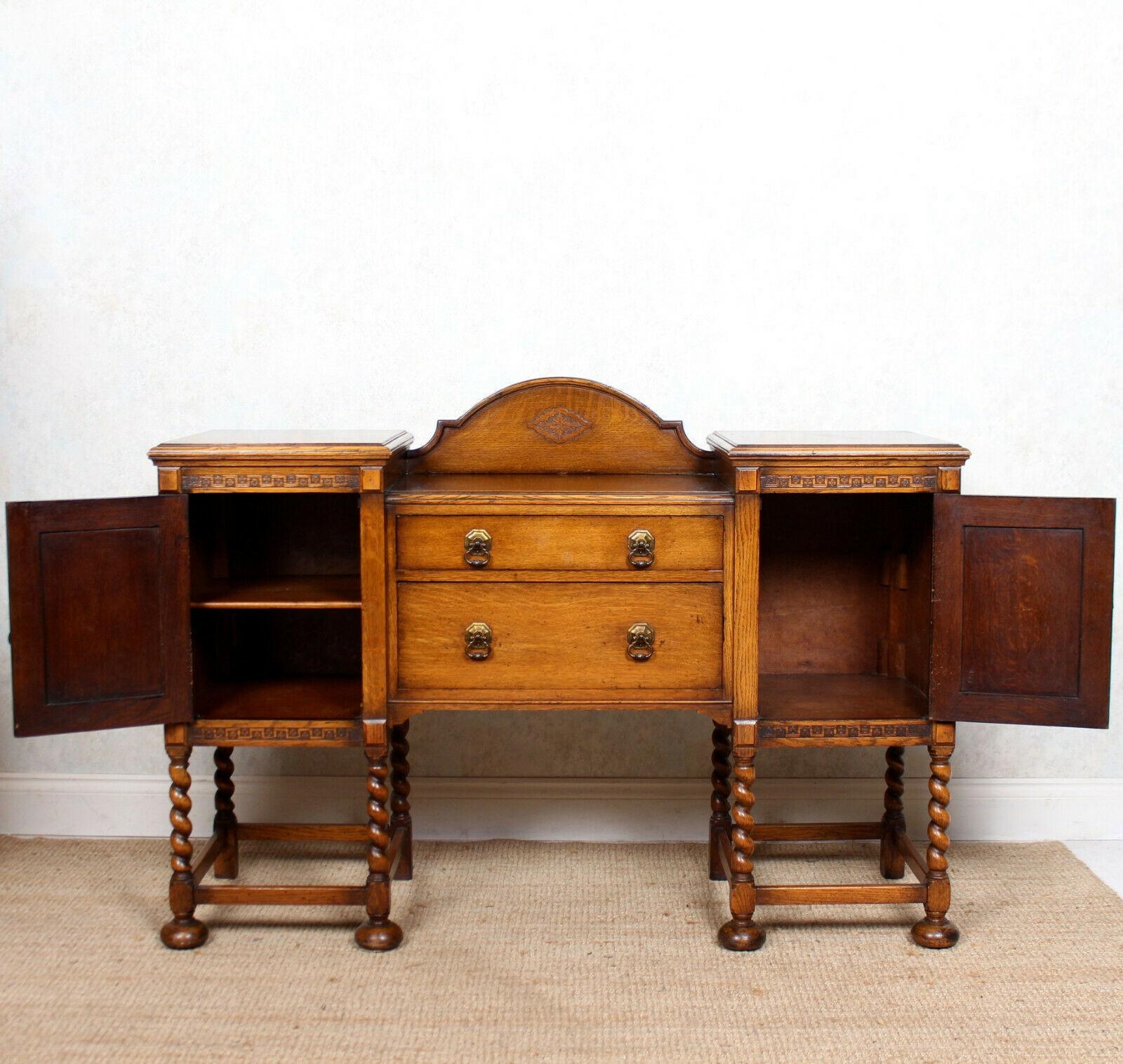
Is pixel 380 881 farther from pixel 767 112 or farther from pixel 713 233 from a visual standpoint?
pixel 767 112

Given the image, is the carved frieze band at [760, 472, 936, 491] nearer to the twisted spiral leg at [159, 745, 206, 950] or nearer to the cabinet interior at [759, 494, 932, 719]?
the cabinet interior at [759, 494, 932, 719]

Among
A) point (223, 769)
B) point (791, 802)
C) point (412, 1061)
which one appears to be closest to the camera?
point (412, 1061)

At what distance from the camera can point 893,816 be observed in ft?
11.0

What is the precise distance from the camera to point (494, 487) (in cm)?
299

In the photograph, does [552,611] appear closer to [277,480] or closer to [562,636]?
[562,636]

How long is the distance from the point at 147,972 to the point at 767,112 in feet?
8.95

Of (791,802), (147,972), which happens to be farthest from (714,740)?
(147,972)

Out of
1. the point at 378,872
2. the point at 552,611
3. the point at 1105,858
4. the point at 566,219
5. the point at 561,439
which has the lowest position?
the point at 1105,858

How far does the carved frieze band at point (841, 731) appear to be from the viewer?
292 cm

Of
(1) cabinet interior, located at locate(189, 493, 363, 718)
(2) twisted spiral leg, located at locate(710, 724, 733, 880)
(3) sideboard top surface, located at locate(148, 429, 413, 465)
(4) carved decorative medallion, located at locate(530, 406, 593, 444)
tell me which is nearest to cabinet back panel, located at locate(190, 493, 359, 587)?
(1) cabinet interior, located at locate(189, 493, 363, 718)

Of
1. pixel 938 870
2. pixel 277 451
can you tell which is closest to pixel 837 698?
pixel 938 870

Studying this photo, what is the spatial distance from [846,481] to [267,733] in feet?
4.89

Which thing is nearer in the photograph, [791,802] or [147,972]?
[147,972]

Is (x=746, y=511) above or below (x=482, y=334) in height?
below
